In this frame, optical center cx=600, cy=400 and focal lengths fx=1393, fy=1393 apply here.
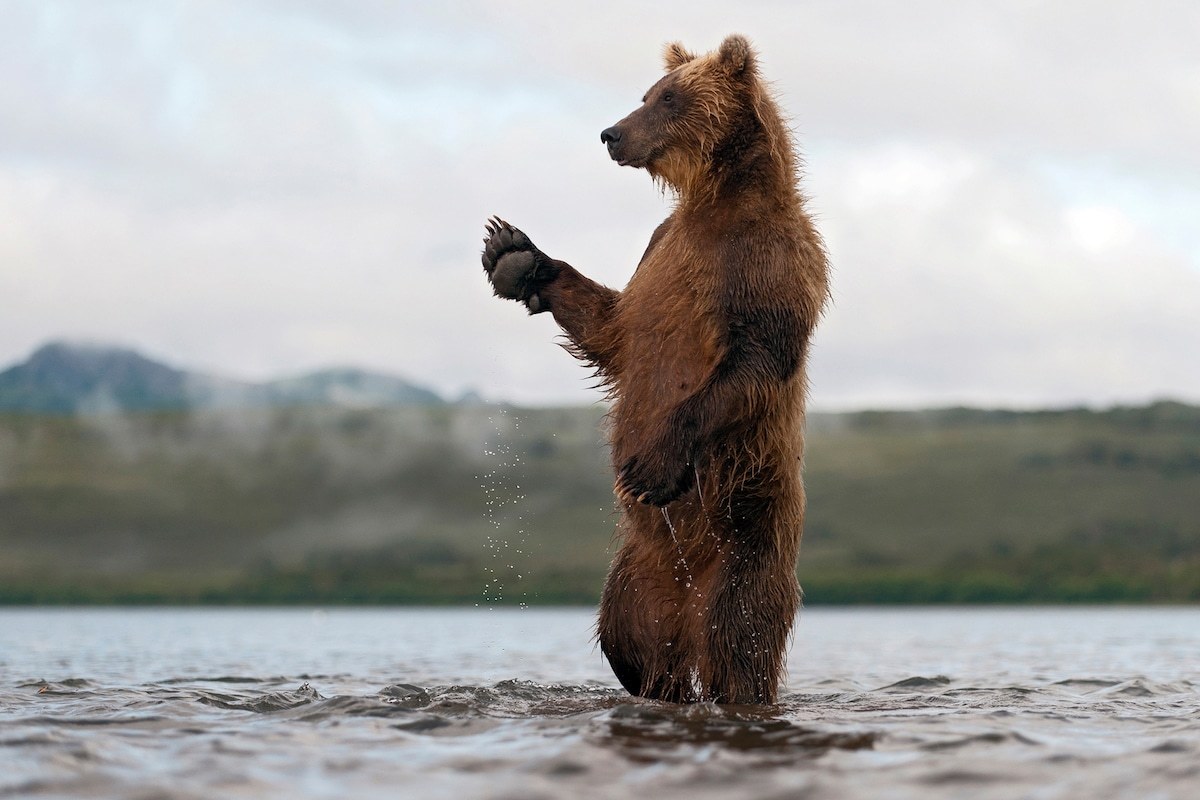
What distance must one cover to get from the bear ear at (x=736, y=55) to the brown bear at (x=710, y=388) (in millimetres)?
10

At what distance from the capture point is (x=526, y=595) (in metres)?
103

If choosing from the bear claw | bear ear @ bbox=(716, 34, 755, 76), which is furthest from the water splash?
bear ear @ bbox=(716, 34, 755, 76)

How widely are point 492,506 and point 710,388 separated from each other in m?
91.3

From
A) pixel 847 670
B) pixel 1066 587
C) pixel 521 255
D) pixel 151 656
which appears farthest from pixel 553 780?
pixel 1066 587

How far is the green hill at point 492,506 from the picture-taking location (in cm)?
10494

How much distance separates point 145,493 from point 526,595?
1745 inches

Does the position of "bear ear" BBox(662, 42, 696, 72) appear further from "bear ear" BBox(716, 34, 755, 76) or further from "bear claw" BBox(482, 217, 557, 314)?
"bear claw" BBox(482, 217, 557, 314)

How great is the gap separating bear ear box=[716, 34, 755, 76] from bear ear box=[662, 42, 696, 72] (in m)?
0.58

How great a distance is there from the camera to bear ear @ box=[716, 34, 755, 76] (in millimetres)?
8477

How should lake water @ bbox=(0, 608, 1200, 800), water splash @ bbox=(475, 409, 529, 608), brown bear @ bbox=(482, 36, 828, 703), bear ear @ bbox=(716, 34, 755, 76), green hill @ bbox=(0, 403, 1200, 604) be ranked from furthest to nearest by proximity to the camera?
water splash @ bbox=(475, 409, 529, 608)
green hill @ bbox=(0, 403, 1200, 604)
bear ear @ bbox=(716, 34, 755, 76)
brown bear @ bbox=(482, 36, 828, 703)
lake water @ bbox=(0, 608, 1200, 800)

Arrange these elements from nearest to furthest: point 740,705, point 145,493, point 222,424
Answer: point 740,705 < point 145,493 < point 222,424

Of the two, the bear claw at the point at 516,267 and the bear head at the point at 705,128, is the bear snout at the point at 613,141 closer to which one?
the bear head at the point at 705,128

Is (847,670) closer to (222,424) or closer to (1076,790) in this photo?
(1076,790)

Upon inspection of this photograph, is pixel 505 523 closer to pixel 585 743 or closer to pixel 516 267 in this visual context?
pixel 516 267
